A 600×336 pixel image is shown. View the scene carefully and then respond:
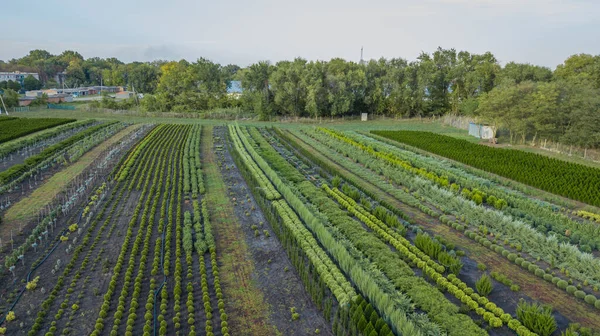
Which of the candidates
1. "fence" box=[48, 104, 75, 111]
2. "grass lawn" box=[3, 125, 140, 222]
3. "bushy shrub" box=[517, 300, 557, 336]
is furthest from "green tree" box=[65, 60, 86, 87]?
"bushy shrub" box=[517, 300, 557, 336]

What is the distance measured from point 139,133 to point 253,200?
23136 mm

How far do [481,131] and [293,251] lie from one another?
1207 inches

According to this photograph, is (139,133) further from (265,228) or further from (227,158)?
(265,228)

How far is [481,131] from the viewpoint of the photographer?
3662 cm

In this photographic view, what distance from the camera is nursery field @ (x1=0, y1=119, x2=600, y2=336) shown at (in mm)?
9250

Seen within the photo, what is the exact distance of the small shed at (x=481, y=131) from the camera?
117 ft

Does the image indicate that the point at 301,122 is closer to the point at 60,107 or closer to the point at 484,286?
the point at 60,107

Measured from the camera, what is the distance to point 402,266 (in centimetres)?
1131

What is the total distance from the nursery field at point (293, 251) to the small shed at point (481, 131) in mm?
12958

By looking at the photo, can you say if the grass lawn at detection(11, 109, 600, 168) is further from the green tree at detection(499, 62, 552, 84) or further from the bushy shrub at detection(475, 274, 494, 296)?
the bushy shrub at detection(475, 274, 494, 296)

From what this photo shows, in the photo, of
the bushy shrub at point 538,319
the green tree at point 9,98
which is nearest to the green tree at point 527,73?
the bushy shrub at point 538,319

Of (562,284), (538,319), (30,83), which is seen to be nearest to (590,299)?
(562,284)

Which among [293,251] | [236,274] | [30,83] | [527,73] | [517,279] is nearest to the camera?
[517,279]

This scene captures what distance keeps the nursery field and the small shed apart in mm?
12958
